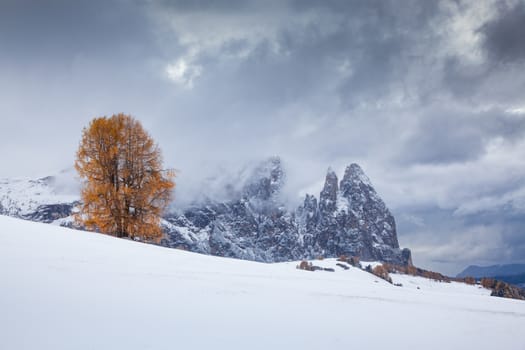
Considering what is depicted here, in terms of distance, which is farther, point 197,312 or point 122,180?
point 122,180

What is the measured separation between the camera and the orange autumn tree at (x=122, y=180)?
77.4 ft

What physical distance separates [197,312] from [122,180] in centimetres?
1920

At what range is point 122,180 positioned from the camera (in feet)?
81.5

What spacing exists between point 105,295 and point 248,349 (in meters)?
4.00

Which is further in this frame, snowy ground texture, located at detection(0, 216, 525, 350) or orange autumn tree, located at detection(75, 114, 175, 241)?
orange autumn tree, located at detection(75, 114, 175, 241)

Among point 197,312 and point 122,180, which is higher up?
point 122,180

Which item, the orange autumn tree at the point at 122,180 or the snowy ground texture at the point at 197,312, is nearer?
the snowy ground texture at the point at 197,312

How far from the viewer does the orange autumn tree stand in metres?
23.6

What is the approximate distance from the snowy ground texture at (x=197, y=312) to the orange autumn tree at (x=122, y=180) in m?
10.7

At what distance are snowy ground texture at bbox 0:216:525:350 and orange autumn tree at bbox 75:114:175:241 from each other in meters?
10.7

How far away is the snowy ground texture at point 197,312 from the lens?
20.6 ft

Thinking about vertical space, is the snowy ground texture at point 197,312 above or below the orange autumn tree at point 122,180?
below

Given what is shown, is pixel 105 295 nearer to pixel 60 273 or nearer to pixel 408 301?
pixel 60 273

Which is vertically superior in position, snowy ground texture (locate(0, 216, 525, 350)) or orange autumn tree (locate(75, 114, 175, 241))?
orange autumn tree (locate(75, 114, 175, 241))
